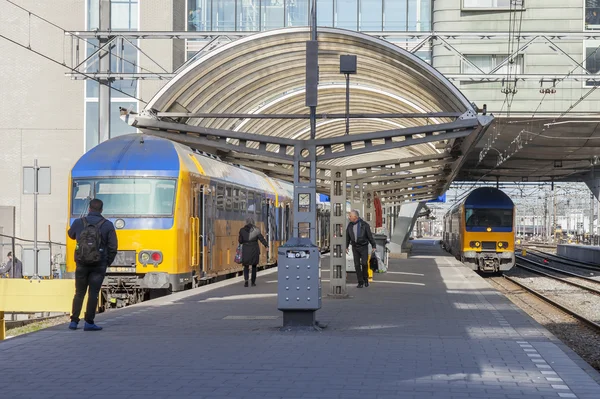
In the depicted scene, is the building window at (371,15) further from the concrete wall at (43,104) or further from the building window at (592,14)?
the concrete wall at (43,104)

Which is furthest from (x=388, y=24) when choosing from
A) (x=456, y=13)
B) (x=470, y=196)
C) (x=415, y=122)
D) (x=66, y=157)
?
(x=66, y=157)

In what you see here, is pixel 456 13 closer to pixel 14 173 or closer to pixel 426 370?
pixel 14 173

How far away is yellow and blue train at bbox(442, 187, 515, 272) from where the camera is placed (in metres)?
37.1

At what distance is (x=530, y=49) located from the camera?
38.8 m

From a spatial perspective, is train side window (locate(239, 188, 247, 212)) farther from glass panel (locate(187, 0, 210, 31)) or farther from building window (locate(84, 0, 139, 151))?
building window (locate(84, 0, 139, 151))

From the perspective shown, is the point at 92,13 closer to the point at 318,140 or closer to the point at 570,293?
the point at 570,293

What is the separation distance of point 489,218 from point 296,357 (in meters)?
27.5

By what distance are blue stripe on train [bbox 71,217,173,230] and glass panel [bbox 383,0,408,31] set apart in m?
22.9

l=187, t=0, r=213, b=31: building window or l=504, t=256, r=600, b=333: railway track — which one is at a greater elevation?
l=187, t=0, r=213, b=31: building window

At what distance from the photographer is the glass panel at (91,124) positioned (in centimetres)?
4491

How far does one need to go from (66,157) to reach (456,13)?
17636 mm

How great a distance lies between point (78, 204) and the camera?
19281 mm

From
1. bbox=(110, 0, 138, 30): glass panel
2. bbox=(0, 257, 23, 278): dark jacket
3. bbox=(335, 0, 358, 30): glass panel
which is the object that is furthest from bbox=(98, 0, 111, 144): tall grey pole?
bbox=(110, 0, 138, 30): glass panel

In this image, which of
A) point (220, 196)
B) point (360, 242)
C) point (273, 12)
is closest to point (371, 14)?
point (273, 12)
